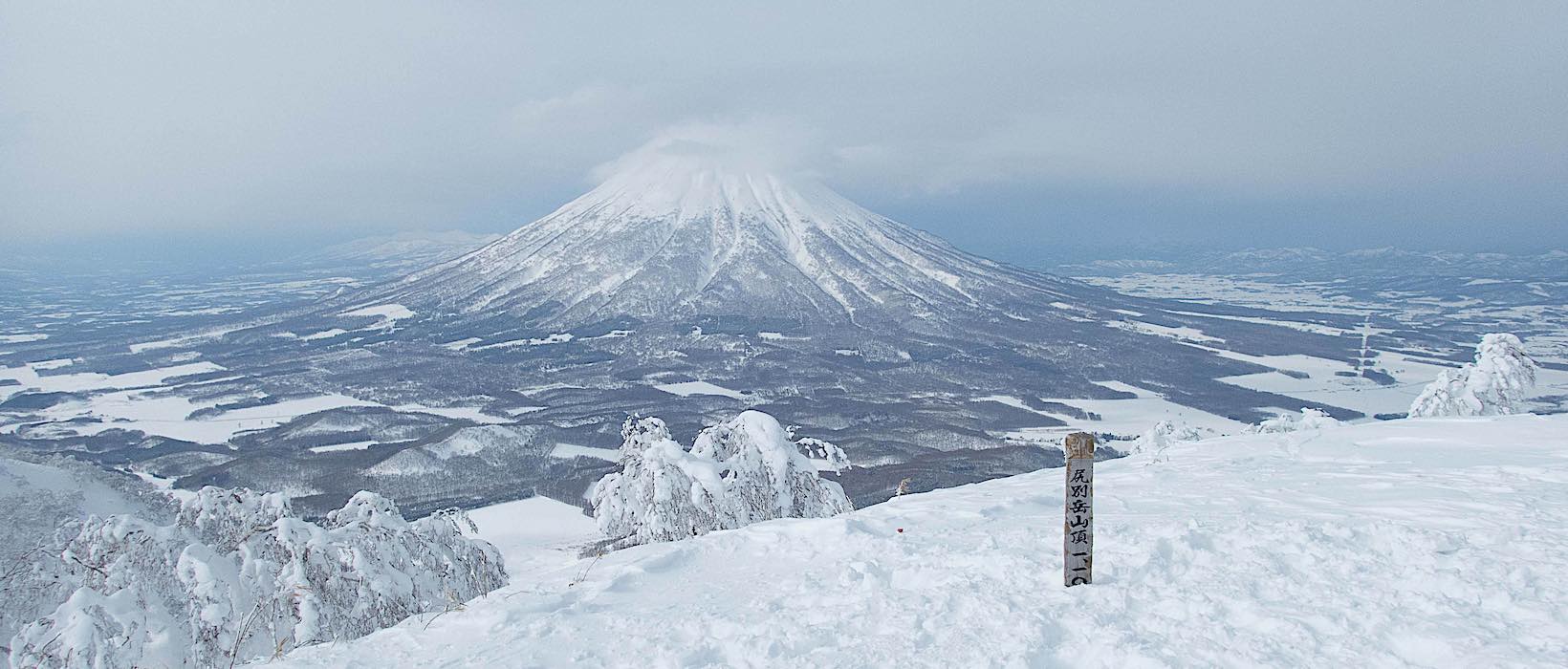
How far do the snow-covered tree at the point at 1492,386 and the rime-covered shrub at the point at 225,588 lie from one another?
1190 inches

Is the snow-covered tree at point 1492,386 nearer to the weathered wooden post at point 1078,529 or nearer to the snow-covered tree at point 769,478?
the snow-covered tree at point 769,478

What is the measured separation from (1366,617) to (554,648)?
556cm

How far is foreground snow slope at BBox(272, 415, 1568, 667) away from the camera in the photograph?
494cm

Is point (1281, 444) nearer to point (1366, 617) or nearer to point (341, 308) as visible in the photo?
point (1366, 617)

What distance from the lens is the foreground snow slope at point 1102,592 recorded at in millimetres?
4938

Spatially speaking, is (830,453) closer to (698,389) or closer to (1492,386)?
(1492,386)

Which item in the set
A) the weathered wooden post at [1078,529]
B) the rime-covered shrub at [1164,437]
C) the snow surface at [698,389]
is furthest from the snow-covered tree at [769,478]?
the snow surface at [698,389]

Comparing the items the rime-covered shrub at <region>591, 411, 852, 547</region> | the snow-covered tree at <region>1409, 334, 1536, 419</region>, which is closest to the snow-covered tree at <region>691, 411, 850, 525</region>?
the rime-covered shrub at <region>591, 411, 852, 547</region>

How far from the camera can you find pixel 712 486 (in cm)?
1753

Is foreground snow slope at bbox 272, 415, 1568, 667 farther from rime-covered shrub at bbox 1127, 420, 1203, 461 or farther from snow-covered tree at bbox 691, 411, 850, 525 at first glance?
rime-covered shrub at bbox 1127, 420, 1203, 461

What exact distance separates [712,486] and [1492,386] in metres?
26.6

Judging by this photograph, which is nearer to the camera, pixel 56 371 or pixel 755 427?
pixel 755 427

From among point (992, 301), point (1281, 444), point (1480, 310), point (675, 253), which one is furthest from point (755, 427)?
point (1480, 310)

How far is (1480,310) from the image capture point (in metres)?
188
